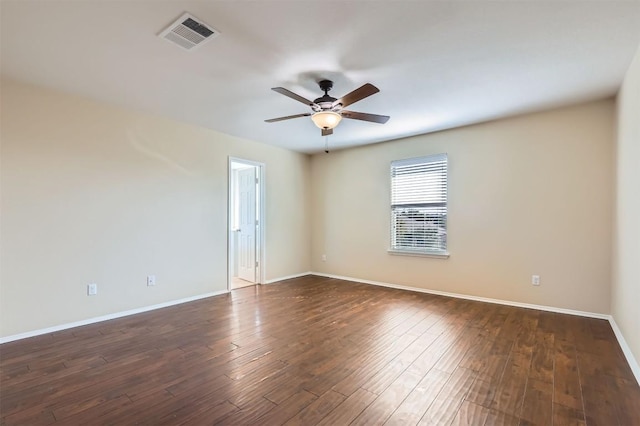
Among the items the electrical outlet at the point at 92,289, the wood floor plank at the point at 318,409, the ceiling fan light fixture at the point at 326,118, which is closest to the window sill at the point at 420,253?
the ceiling fan light fixture at the point at 326,118

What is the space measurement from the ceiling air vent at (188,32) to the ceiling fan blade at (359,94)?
3.74ft

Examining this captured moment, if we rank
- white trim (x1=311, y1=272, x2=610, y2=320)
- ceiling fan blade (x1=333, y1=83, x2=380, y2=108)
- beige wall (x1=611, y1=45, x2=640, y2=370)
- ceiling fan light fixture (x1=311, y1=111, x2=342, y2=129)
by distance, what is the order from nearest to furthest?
beige wall (x1=611, y1=45, x2=640, y2=370) → ceiling fan blade (x1=333, y1=83, x2=380, y2=108) → ceiling fan light fixture (x1=311, y1=111, x2=342, y2=129) → white trim (x1=311, y1=272, x2=610, y2=320)

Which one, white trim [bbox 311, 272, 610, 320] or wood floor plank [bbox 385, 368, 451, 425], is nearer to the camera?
wood floor plank [bbox 385, 368, 451, 425]

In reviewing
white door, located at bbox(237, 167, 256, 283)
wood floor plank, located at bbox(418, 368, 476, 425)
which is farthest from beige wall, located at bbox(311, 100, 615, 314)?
wood floor plank, located at bbox(418, 368, 476, 425)

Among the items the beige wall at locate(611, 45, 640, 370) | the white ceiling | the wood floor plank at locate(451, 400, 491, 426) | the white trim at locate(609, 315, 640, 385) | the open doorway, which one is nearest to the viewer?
the wood floor plank at locate(451, 400, 491, 426)

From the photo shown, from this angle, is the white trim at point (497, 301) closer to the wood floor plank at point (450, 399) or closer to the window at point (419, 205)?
the window at point (419, 205)

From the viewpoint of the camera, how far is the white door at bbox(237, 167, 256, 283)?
18.1ft

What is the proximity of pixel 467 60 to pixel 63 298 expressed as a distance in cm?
461

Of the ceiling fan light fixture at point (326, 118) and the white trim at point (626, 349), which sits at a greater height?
the ceiling fan light fixture at point (326, 118)

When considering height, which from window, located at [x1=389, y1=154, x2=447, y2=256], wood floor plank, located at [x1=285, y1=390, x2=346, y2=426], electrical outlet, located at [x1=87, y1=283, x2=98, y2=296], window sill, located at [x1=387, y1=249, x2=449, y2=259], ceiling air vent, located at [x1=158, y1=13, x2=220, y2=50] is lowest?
wood floor plank, located at [x1=285, y1=390, x2=346, y2=426]

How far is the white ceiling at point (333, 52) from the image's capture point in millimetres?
1949

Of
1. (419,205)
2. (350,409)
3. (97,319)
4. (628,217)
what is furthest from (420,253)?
(97,319)

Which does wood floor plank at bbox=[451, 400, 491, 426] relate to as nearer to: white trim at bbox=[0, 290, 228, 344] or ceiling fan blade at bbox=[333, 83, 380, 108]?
ceiling fan blade at bbox=[333, 83, 380, 108]

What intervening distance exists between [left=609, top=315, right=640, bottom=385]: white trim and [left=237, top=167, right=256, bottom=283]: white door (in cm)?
482
